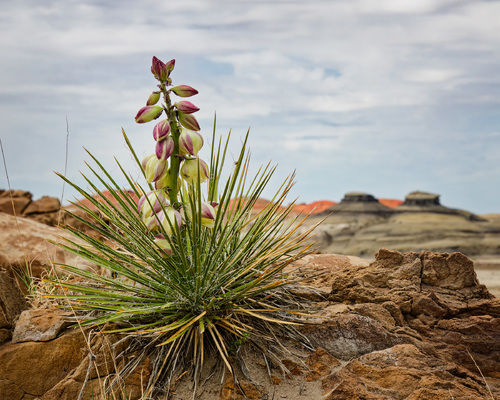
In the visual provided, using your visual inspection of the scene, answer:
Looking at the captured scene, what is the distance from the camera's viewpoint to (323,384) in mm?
2998

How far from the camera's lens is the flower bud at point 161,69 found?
3.07 metres

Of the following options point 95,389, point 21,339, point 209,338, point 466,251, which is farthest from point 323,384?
point 466,251

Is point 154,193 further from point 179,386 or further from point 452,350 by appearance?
point 452,350

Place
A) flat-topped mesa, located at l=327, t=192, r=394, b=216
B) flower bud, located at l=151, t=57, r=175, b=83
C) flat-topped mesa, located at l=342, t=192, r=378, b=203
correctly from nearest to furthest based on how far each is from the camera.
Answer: flower bud, located at l=151, t=57, r=175, b=83 < flat-topped mesa, located at l=327, t=192, r=394, b=216 < flat-topped mesa, located at l=342, t=192, r=378, b=203

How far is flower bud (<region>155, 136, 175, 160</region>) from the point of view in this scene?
10.1ft

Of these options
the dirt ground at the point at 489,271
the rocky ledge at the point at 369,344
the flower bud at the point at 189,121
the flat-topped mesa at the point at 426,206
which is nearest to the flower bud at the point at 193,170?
the flower bud at the point at 189,121

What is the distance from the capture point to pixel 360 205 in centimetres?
1886

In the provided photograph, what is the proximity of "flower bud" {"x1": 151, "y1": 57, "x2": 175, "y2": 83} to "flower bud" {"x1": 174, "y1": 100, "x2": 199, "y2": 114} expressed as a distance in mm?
184

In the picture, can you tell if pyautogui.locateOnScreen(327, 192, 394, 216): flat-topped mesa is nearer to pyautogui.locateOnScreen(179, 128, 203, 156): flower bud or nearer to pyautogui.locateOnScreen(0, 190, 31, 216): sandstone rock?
pyautogui.locateOnScreen(0, 190, 31, 216): sandstone rock

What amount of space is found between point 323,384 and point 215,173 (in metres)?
1.60

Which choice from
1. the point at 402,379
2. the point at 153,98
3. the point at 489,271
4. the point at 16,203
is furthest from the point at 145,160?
the point at 489,271

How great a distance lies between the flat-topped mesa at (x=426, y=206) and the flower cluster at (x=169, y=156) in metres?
16.2

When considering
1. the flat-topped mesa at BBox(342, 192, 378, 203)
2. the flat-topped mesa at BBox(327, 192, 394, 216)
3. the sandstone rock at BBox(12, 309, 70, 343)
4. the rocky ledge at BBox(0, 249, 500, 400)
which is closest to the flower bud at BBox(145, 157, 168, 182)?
the rocky ledge at BBox(0, 249, 500, 400)

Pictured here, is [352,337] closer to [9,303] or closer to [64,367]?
[64,367]
